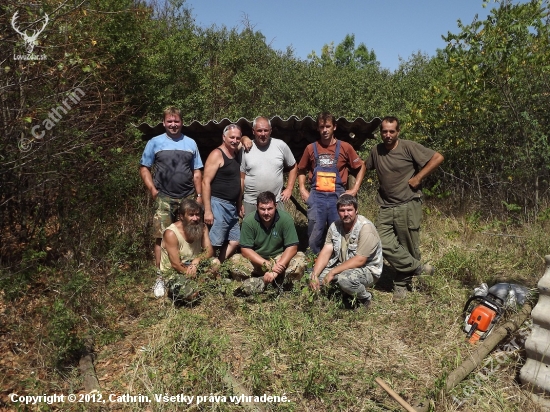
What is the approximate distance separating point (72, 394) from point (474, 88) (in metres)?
7.39

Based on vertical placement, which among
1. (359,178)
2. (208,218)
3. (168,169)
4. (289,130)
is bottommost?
Answer: (208,218)

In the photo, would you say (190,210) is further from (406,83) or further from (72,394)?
(406,83)

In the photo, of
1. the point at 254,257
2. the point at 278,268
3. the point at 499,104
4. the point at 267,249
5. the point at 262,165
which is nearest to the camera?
the point at 278,268

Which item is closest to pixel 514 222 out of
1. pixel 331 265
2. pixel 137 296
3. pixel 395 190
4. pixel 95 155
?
pixel 395 190

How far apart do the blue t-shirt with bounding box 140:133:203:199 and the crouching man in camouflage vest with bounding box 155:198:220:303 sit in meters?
0.49

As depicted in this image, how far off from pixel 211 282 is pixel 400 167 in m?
2.62

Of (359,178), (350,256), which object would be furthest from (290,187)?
(350,256)

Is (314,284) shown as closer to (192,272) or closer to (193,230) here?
(192,272)

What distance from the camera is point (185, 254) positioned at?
5176 mm

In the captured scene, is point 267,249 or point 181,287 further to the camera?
point 267,249

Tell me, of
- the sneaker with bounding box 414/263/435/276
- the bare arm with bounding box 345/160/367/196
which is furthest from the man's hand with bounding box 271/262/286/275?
the sneaker with bounding box 414/263/435/276

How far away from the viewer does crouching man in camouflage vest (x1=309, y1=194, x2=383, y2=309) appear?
488cm

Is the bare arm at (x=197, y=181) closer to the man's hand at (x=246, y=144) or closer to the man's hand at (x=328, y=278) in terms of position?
the man's hand at (x=246, y=144)

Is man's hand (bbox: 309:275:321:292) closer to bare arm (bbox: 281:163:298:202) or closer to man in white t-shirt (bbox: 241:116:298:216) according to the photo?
man in white t-shirt (bbox: 241:116:298:216)
